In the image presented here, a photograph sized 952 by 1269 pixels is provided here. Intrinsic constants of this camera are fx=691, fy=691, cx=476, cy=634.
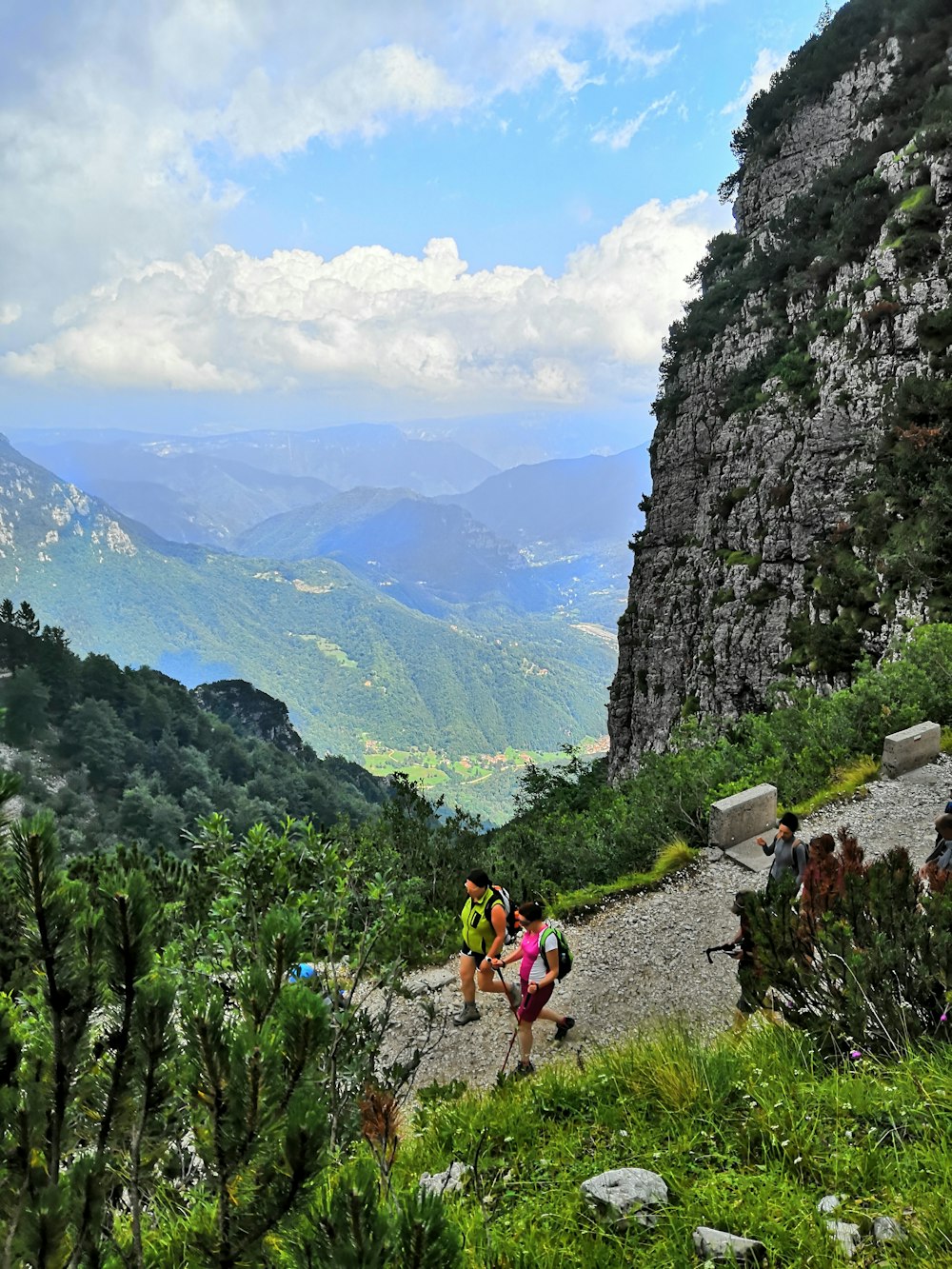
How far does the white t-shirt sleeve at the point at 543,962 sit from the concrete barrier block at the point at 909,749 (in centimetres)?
697

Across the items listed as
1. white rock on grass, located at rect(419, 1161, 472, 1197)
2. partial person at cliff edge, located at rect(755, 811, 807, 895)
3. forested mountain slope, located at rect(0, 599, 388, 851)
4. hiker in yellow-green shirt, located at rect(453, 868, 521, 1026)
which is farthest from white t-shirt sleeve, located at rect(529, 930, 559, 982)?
forested mountain slope, located at rect(0, 599, 388, 851)

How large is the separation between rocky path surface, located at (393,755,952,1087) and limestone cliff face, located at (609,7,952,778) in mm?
15675

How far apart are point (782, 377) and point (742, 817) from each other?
89.5ft

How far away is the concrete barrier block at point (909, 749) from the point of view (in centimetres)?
992

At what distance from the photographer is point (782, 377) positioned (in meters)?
30.5

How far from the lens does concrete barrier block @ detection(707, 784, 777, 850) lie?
30.1 feet

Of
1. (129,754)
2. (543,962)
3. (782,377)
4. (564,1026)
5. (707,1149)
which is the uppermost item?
(782,377)

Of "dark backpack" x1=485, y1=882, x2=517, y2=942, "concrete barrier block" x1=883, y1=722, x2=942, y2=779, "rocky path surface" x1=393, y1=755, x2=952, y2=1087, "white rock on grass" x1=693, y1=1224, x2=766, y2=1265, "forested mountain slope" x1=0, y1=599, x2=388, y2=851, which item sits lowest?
"rocky path surface" x1=393, y1=755, x2=952, y2=1087

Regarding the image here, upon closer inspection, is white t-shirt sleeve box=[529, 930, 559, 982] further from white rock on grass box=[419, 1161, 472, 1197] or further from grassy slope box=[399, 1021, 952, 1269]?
white rock on grass box=[419, 1161, 472, 1197]

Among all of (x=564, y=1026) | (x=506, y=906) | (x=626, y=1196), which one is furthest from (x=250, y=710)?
(x=626, y=1196)

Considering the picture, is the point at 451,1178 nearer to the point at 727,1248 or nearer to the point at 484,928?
the point at 727,1248

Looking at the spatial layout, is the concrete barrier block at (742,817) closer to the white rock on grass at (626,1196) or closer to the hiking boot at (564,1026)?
the hiking boot at (564,1026)

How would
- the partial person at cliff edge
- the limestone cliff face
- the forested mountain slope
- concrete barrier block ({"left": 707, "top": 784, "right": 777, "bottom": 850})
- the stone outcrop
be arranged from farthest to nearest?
the stone outcrop, the forested mountain slope, the limestone cliff face, concrete barrier block ({"left": 707, "top": 784, "right": 777, "bottom": 850}), the partial person at cliff edge

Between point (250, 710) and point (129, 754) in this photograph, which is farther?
point (250, 710)
